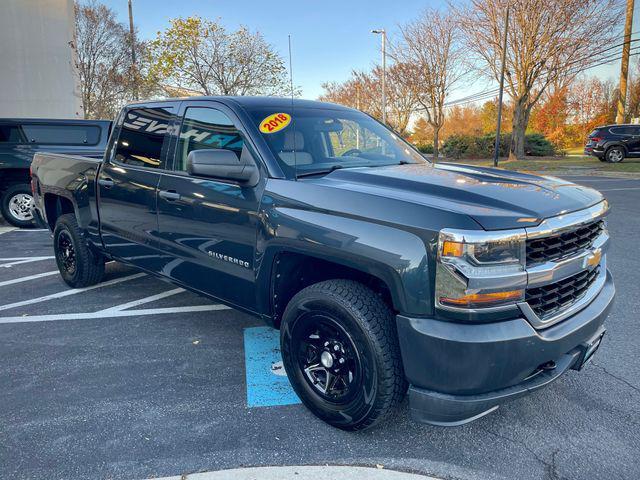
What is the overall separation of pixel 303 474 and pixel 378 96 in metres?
35.6

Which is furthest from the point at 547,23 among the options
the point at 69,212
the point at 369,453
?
the point at 369,453

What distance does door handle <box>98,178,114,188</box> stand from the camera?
431 centimetres

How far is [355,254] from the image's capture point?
7.78 feet

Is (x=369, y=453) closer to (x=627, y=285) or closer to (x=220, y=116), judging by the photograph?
(x=220, y=116)

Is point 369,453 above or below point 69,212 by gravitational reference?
below

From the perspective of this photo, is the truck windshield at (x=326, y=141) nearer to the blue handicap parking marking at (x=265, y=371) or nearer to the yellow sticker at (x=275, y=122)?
the yellow sticker at (x=275, y=122)

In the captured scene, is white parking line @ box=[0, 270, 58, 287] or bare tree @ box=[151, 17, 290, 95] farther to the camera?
bare tree @ box=[151, 17, 290, 95]

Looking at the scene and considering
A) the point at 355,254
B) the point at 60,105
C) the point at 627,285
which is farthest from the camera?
the point at 60,105

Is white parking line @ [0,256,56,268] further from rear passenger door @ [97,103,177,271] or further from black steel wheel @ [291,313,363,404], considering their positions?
black steel wheel @ [291,313,363,404]

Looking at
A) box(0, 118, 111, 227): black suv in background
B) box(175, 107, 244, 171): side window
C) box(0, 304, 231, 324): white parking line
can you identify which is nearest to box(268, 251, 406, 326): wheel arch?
box(175, 107, 244, 171): side window

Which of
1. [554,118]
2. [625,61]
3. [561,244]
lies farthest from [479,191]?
[554,118]

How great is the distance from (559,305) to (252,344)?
2.32 m

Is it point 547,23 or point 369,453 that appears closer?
point 369,453

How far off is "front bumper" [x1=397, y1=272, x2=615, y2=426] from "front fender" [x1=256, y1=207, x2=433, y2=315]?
0.43 feet
